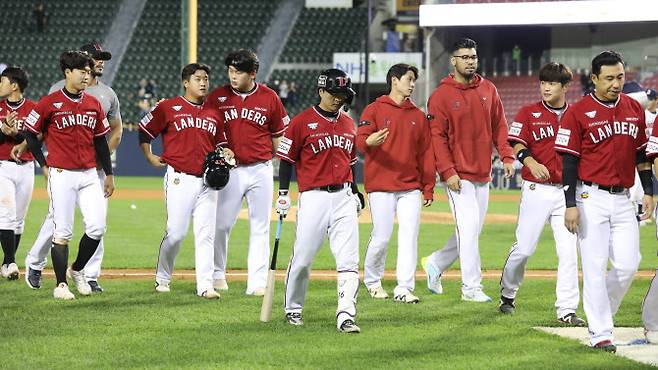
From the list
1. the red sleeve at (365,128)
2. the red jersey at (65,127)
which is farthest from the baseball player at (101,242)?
the red sleeve at (365,128)

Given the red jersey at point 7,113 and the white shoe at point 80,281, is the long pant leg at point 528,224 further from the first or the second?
the red jersey at point 7,113

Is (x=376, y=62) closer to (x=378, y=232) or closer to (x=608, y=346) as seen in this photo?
(x=378, y=232)

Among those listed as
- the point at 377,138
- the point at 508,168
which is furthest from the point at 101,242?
the point at 508,168

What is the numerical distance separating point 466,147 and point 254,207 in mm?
2116

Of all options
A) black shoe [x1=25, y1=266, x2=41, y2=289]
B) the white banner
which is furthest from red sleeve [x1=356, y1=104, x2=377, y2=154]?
the white banner

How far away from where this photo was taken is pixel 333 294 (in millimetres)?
11273

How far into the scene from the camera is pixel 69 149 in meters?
10.5

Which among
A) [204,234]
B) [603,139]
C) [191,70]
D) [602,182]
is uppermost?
[191,70]

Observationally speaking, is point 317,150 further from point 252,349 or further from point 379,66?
point 379,66

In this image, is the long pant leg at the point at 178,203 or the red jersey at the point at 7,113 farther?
the red jersey at the point at 7,113

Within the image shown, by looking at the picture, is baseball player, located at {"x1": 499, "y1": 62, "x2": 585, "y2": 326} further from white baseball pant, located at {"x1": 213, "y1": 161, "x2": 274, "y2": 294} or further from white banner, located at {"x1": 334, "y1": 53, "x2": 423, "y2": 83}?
white banner, located at {"x1": 334, "y1": 53, "x2": 423, "y2": 83}

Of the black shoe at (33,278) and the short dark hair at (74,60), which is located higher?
the short dark hair at (74,60)

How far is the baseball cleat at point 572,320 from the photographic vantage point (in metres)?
9.34

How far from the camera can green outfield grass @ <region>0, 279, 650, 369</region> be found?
298 inches
